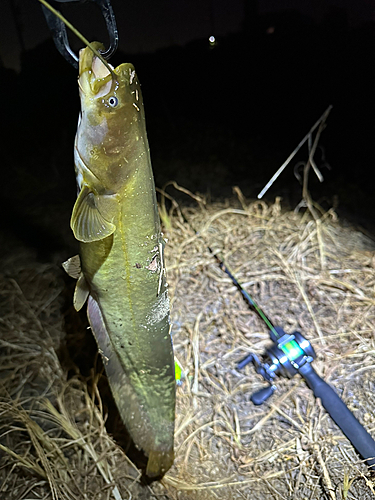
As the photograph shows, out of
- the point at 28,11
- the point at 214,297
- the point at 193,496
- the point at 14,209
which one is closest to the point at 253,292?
the point at 214,297

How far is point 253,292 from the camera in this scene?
1.51m

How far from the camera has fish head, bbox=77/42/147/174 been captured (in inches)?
25.5

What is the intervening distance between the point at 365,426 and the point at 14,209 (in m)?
1.09

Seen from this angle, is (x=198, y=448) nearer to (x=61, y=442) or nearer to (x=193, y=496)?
(x=193, y=496)

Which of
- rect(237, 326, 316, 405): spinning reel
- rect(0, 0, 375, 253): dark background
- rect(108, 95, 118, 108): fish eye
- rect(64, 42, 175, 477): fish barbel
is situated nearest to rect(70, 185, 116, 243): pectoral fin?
rect(64, 42, 175, 477): fish barbel

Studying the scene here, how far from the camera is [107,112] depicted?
0.67 meters

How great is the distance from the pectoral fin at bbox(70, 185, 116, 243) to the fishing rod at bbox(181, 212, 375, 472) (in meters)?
0.71

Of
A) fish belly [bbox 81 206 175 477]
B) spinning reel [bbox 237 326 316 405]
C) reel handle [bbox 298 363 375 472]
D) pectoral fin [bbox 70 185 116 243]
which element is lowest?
reel handle [bbox 298 363 375 472]

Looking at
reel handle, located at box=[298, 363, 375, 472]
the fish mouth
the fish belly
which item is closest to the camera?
the fish mouth

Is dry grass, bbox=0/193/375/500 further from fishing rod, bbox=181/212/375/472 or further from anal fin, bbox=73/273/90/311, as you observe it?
anal fin, bbox=73/273/90/311

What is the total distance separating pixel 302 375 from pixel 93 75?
1003 mm

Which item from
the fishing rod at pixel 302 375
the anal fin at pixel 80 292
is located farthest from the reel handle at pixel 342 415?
the anal fin at pixel 80 292

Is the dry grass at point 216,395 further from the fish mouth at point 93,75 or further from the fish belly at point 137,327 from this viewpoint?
the fish mouth at point 93,75

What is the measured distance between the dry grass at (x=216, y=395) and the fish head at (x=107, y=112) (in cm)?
44
